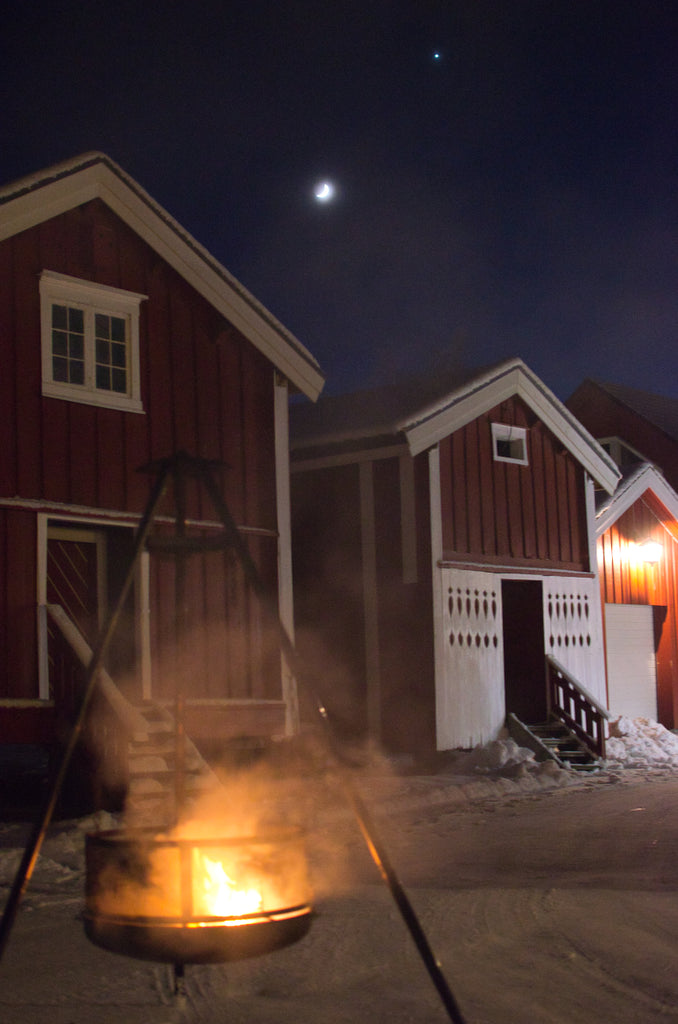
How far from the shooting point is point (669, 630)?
22797mm

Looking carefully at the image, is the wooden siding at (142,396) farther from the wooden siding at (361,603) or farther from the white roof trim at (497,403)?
the wooden siding at (361,603)

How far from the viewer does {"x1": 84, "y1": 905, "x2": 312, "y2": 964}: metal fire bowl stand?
446 centimetres

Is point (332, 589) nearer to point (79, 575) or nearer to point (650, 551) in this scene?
point (79, 575)


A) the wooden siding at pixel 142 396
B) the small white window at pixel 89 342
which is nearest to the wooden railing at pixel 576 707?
the wooden siding at pixel 142 396

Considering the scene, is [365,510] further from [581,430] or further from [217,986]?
[217,986]

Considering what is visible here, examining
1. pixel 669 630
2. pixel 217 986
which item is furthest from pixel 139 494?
pixel 669 630

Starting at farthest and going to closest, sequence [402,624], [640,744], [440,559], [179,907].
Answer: [640,744]
[402,624]
[440,559]
[179,907]

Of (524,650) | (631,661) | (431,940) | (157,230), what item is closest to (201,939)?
(431,940)

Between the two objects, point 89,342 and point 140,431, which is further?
point 140,431

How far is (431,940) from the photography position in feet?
20.0

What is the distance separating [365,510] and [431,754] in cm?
393

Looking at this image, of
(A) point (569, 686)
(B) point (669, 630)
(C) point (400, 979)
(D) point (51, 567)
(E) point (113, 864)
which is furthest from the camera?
(B) point (669, 630)

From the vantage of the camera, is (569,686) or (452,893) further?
(569,686)

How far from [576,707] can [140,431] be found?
30.3 feet
